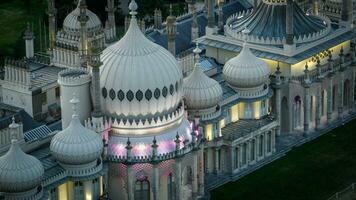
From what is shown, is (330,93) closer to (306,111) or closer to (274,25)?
(306,111)

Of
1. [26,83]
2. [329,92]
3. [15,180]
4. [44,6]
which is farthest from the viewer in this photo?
[44,6]

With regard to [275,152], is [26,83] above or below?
above

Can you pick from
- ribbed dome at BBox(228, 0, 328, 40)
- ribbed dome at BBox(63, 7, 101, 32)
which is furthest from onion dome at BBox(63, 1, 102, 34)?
ribbed dome at BBox(228, 0, 328, 40)

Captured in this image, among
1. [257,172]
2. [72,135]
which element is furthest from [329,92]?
[72,135]

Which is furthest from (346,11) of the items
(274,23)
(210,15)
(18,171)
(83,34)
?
(18,171)

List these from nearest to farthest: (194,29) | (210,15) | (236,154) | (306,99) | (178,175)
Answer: (178,175)
(236,154)
(306,99)
(210,15)
(194,29)

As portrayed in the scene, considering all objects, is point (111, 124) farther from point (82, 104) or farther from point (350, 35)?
point (350, 35)

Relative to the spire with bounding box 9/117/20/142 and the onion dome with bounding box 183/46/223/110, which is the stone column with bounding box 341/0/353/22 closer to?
the onion dome with bounding box 183/46/223/110

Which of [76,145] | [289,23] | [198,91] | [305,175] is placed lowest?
[305,175]
